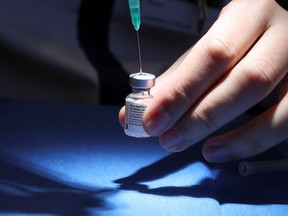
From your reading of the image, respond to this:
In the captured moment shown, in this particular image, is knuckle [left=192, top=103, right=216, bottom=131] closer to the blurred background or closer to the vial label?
the vial label

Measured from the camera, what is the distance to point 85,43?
1085mm

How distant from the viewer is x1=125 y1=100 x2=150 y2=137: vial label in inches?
23.9

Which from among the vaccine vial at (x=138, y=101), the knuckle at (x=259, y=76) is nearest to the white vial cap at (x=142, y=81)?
the vaccine vial at (x=138, y=101)

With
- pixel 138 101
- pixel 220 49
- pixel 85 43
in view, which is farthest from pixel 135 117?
pixel 85 43

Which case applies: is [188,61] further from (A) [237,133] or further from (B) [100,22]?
(B) [100,22]

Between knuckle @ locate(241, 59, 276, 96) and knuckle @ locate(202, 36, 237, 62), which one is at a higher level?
knuckle @ locate(202, 36, 237, 62)

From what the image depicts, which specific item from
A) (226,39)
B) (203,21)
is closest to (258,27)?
(226,39)

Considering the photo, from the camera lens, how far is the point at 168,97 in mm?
578

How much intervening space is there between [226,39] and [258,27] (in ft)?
0.20

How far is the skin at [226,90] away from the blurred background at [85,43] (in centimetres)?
43

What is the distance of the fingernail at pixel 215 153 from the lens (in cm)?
63

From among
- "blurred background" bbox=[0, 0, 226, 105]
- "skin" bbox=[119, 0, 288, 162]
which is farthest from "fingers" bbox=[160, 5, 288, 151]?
"blurred background" bbox=[0, 0, 226, 105]

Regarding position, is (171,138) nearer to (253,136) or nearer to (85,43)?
(253,136)

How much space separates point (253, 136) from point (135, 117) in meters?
0.15
